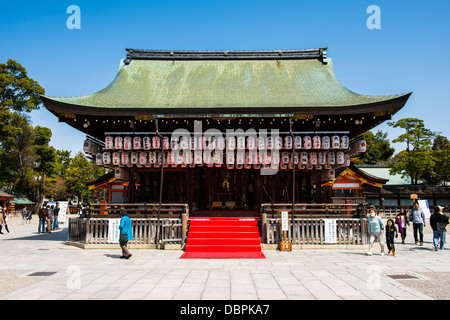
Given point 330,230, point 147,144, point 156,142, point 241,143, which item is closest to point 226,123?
point 241,143

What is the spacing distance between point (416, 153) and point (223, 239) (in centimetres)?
3691

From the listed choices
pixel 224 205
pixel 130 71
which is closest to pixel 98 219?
pixel 224 205

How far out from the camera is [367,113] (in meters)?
14.4

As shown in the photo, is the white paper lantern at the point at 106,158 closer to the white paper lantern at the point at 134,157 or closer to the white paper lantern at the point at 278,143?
the white paper lantern at the point at 134,157

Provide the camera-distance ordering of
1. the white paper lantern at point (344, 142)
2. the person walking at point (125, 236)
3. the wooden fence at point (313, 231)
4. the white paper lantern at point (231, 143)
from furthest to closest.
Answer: the white paper lantern at point (344, 142), the white paper lantern at point (231, 143), the wooden fence at point (313, 231), the person walking at point (125, 236)

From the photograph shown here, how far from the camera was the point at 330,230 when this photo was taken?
13.6m

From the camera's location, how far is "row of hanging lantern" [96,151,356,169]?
14906 mm

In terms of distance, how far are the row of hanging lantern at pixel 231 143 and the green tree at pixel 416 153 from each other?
30.7m

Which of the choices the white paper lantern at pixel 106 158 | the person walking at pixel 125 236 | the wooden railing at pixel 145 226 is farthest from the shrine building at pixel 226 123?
the person walking at pixel 125 236

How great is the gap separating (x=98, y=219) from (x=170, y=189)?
4949 mm

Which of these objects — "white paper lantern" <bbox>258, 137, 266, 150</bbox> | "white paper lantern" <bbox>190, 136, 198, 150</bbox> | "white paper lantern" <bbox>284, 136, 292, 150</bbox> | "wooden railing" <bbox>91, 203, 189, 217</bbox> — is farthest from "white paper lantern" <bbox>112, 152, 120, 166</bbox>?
"white paper lantern" <bbox>284, 136, 292, 150</bbox>

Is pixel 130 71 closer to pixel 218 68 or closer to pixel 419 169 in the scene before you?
pixel 218 68

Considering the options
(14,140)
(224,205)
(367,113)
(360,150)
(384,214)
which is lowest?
(384,214)

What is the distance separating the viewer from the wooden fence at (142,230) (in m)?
13.4
